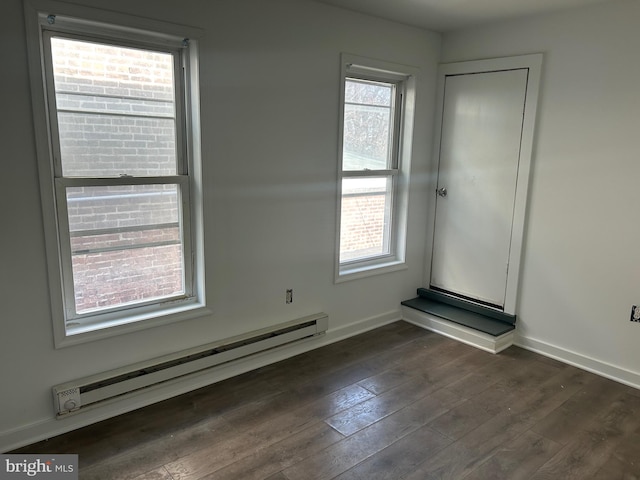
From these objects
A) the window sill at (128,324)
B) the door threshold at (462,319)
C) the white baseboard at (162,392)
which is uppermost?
the window sill at (128,324)

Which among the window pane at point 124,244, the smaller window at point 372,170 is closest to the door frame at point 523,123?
the smaller window at point 372,170

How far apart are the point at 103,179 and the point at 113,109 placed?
1.20ft

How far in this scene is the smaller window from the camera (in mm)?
3475

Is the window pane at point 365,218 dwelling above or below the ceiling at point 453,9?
below

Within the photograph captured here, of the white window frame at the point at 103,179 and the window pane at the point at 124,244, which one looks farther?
the window pane at the point at 124,244

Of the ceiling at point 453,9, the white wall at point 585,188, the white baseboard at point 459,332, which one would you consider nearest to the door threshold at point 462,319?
the white baseboard at point 459,332

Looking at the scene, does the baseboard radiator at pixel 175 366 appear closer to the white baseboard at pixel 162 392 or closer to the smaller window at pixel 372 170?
the white baseboard at pixel 162 392

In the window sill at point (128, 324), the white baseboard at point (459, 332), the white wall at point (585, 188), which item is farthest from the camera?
the white baseboard at point (459, 332)

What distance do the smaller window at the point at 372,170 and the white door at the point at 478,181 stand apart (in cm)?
38

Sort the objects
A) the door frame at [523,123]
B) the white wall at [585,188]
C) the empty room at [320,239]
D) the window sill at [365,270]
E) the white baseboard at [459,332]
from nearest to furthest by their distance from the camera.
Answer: the empty room at [320,239], the white wall at [585,188], the door frame at [523,123], the white baseboard at [459,332], the window sill at [365,270]

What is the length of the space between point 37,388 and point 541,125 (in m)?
3.51

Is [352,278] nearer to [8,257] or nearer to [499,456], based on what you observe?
[499,456]

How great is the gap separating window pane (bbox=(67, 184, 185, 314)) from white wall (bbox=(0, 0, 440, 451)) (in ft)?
0.63

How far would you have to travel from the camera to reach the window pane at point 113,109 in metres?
2.23
